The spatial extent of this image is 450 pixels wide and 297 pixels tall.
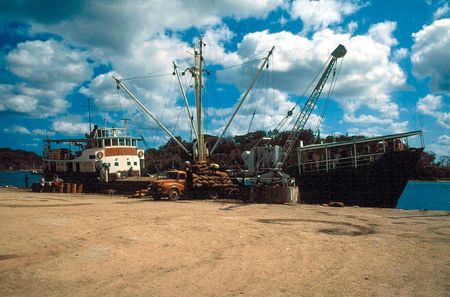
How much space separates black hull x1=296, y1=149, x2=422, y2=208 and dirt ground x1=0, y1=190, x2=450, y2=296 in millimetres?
12150

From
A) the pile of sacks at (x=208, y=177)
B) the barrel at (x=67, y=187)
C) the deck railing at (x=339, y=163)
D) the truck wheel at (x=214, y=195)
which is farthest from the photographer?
the barrel at (x=67, y=187)

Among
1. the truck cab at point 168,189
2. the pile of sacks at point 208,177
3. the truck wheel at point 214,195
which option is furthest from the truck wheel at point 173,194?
the truck wheel at point 214,195

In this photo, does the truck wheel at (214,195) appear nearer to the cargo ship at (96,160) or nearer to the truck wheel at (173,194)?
the truck wheel at (173,194)

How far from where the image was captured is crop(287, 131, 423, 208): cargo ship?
82.4 feet

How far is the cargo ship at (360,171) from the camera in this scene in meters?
25.1

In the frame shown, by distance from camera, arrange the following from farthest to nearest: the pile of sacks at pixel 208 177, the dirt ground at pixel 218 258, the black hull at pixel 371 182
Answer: the pile of sacks at pixel 208 177
the black hull at pixel 371 182
the dirt ground at pixel 218 258

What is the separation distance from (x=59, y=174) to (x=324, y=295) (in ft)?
137

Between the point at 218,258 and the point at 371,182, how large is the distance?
67.2 ft

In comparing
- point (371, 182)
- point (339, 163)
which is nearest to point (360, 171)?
point (371, 182)

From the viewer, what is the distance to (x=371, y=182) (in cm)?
2580

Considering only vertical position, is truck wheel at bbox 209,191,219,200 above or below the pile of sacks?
below

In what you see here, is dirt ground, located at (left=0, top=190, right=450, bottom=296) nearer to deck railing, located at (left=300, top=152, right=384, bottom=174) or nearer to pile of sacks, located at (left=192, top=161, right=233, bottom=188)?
pile of sacks, located at (left=192, top=161, right=233, bottom=188)

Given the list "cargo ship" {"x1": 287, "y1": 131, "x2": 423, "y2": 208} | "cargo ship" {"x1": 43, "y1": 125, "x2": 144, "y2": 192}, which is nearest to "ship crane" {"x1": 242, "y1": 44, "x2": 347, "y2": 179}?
"cargo ship" {"x1": 287, "y1": 131, "x2": 423, "y2": 208}

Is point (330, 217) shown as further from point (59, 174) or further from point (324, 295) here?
point (59, 174)
